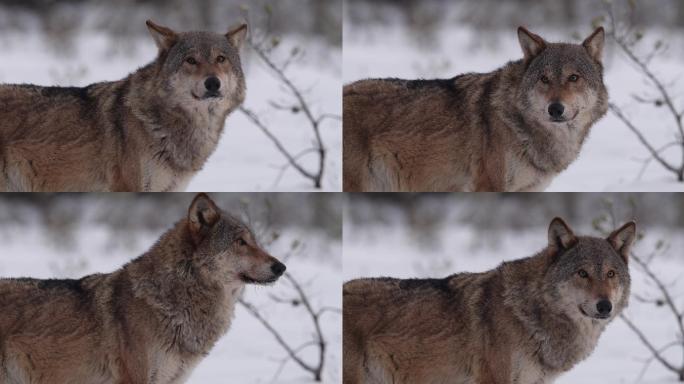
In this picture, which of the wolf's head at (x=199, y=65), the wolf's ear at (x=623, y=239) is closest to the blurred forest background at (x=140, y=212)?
the wolf's head at (x=199, y=65)

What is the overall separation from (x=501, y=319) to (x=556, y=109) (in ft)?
4.03

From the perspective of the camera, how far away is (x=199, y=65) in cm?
671

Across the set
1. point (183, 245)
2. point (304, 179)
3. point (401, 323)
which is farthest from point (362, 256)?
point (183, 245)

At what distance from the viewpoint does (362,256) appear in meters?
8.57

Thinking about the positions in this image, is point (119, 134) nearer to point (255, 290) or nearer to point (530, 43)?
point (255, 290)

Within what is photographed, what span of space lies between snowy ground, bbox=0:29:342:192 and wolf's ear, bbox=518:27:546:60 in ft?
6.28

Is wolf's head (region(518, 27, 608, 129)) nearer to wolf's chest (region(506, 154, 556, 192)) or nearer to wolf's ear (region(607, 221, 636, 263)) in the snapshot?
wolf's chest (region(506, 154, 556, 192))

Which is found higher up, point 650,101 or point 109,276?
point 650,101

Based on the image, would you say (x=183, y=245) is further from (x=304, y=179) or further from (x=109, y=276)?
(x=304, y=179)

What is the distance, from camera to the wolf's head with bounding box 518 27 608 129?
21.7 ft

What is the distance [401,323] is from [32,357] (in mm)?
2068

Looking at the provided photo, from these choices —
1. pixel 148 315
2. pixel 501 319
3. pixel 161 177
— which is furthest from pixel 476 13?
pixel 148 315

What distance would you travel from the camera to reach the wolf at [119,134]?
694 cm

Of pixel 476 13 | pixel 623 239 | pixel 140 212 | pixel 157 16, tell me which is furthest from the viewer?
pixel 157 16
